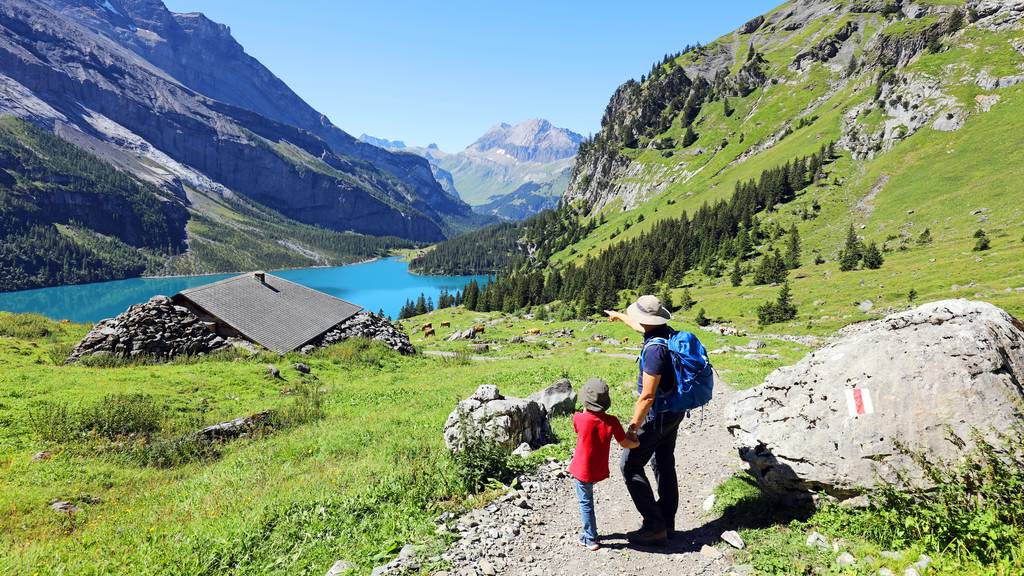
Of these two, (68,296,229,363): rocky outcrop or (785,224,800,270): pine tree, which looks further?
(785,224,800,270): pine tree

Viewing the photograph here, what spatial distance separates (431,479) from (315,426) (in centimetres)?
914

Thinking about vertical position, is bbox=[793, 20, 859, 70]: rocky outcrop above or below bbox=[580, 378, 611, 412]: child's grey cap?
above

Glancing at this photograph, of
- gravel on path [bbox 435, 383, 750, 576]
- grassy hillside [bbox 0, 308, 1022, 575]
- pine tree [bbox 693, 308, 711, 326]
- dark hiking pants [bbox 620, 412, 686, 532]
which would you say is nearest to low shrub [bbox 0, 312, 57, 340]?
grassy hillside [bbox 0, 308, 1022, 575]

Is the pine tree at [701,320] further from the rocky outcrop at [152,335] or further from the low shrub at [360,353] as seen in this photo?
the rocky outcrop at [152,335]

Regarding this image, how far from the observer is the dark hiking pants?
6656 millimetres

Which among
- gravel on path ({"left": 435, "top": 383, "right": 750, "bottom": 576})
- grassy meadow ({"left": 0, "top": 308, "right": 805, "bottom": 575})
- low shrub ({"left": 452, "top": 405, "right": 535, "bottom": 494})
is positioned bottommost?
grassy meadow ({"left": 0, "top": 308, "right": 805, "bottom": 575})

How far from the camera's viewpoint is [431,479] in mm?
8977

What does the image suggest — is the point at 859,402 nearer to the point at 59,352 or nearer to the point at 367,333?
the point at 59,352

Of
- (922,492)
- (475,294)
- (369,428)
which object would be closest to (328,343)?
(369,428)

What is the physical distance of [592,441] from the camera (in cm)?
661

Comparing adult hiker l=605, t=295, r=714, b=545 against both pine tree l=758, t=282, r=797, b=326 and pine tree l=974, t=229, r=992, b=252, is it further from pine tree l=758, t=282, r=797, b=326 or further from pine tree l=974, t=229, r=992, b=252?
pine tree l=974, t=229, r=992, b=252

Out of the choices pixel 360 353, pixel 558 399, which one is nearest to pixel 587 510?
pixel 558 399

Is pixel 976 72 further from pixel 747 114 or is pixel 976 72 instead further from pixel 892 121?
pixel 747 114

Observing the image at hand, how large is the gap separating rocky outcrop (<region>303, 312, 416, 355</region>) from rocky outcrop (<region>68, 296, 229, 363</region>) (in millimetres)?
7884
